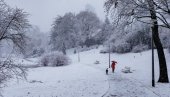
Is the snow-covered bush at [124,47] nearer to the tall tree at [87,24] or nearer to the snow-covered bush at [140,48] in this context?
the snow-covered bush at [140,48]

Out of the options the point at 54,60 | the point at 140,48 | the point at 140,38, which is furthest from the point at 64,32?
the point at 140,48

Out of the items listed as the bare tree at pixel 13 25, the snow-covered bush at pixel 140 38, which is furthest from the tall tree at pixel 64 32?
the bare tree at pixel 13 25

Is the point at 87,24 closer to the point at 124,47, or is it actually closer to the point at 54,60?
the point at 124,47

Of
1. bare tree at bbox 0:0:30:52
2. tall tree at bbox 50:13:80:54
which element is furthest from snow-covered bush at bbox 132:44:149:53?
bare tree at bbox 0:0:30:52

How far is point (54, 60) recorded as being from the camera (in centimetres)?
5478

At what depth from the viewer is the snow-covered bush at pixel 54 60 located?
5472 cm

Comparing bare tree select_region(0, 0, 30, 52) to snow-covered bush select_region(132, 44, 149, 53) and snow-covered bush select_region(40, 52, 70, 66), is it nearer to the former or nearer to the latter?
snow-covered bush select_region(40, 52, 70, 66)

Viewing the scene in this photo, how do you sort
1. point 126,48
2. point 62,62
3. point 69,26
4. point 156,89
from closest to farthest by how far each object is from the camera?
point 156,89
point 62,62
point 126,48
point 69,26

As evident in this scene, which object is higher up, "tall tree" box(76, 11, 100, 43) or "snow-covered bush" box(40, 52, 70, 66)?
"tall tree" box(76, 11, 100, 43)

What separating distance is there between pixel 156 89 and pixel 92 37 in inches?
2516

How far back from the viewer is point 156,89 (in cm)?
1956

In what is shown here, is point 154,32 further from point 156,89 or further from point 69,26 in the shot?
point 69,26

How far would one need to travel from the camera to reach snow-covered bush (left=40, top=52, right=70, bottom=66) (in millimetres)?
54719

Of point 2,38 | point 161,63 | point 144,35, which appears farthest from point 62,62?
point 2,38
